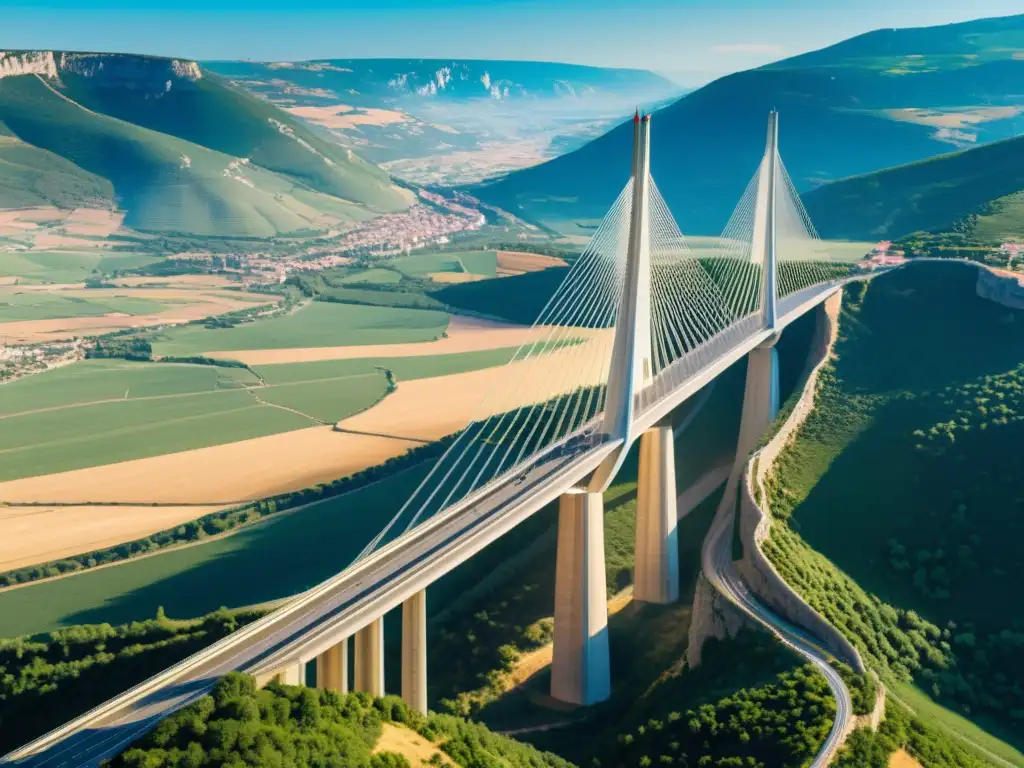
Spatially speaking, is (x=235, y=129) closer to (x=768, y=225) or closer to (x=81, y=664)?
(x=768, y=225)

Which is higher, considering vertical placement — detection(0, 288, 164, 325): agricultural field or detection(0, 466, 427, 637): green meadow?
detection(0, 288, 164, 325): agricultural field

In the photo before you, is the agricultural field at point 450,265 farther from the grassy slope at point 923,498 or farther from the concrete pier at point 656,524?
the concrete pier at point 656,524

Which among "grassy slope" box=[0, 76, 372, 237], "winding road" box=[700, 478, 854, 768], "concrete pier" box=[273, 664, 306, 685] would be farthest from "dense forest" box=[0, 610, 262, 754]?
"grassy slope" box=[0, 76, 372, 237]

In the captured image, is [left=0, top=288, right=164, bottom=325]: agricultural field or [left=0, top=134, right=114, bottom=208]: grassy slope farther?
[left=0, top=134, right=114, bottom=208]: grassy slope

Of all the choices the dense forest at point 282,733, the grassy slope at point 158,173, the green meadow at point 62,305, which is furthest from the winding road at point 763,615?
the grassy slope at point 158,173

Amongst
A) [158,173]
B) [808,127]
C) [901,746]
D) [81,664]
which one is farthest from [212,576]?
[808,127]

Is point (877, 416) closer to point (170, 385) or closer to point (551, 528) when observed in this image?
point (551, 528)

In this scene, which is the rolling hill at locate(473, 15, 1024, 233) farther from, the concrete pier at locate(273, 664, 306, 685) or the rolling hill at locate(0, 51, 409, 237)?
the concrete pier at locate(273, 664, 306, 685)
